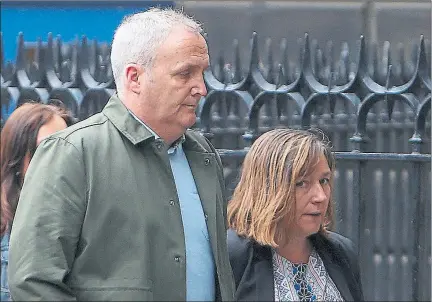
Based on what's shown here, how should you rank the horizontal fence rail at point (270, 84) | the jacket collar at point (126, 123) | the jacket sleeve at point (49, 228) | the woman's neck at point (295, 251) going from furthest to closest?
the horizontal fence rail at point (270, 84), the woman's neck at point (295, 251), the jacket collar at point (126, 123), the jacket sleeve at point (49, 228)

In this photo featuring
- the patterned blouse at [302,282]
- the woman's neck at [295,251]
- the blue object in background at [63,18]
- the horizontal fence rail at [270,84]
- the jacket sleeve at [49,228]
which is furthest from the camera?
the blue object in background at [63,18]

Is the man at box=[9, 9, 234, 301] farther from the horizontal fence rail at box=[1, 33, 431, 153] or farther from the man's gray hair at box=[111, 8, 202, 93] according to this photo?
the horizontal fence rail at box=[1, 33, 431, 153]

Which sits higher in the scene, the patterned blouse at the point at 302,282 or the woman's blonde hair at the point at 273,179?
the woman's blonde hair at the point at 273,179

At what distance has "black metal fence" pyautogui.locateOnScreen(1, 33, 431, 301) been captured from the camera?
4184mm

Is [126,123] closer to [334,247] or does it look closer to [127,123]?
[127,123]

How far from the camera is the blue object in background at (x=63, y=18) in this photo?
353 inches

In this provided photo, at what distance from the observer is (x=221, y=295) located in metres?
2.81

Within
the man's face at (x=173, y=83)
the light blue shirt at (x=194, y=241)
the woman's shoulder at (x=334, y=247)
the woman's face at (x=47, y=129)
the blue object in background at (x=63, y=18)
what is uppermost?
the blue object in background at (x=63, y=18)

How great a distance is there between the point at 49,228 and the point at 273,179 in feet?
3.38

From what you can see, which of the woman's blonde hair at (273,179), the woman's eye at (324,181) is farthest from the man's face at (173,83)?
the woman's eye at (324,181)

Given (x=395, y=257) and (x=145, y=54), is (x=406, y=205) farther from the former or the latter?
(x=145, y=54)

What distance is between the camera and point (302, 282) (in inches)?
131

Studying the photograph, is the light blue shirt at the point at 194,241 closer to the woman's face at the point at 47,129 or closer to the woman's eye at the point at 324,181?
the woman's eye at the point at 324,181

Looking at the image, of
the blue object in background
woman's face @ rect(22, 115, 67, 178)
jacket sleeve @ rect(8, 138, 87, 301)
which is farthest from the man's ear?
the blue object in background
